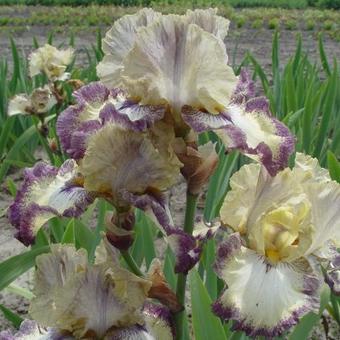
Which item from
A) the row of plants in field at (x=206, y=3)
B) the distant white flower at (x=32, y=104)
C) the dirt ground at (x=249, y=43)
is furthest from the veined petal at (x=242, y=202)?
the row of plants in field at (x=206, y=3)

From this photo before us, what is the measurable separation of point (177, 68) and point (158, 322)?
370mm

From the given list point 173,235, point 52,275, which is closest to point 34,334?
point 52,275

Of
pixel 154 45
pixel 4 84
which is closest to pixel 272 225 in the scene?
pixel 154 45

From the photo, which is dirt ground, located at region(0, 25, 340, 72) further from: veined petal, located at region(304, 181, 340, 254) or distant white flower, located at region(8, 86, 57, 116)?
veined petal, located at region(304, 181, 340, 254)

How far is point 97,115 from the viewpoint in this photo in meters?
0.91

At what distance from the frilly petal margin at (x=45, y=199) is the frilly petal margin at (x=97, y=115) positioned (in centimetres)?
7

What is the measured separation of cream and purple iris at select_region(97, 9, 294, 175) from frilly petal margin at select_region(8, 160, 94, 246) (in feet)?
0.53

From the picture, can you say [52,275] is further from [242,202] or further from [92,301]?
[242,202]

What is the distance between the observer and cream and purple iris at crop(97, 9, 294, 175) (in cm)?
85

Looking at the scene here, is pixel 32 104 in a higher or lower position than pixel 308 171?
lower

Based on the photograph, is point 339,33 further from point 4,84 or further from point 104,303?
point 104,303

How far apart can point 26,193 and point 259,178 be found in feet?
1.11

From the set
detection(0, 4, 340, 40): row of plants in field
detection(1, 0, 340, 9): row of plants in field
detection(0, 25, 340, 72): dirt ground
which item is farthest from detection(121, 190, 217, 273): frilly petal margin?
detection(1, 0, 340, 9): row of plants in field

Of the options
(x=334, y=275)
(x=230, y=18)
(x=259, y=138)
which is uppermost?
(x=259, y=138)
